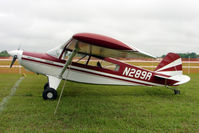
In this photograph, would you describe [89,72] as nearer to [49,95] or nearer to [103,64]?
[103,64]

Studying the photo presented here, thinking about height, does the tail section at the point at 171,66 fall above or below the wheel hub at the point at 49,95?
above

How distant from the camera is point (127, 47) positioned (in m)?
3.04

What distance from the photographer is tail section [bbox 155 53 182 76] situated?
242 inches

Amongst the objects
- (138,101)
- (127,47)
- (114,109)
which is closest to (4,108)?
(114,109)

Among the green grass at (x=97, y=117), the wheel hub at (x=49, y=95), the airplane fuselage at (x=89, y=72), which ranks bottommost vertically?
the green grass at (x=97, y=117)

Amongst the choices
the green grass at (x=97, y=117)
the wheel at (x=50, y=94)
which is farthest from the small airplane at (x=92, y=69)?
the green grass at (x=97, y=117)

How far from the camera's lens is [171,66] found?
622 cm

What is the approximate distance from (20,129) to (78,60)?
3.33m

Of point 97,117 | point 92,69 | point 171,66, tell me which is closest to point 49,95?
point 92,69

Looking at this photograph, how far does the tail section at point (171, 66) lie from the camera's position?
616 centimetres

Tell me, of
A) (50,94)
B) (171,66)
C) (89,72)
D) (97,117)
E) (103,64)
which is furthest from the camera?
(171,66)

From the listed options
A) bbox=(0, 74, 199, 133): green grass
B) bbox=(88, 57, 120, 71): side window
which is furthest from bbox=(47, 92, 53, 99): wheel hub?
bbox=(88, 57, 120, 71): side window

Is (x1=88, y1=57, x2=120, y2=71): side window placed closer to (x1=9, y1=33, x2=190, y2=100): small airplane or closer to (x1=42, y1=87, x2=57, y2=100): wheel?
(x1=9, y1=33, x2=190, y2=100): small airplane

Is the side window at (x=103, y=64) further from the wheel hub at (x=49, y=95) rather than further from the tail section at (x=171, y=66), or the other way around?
the tail section at (x=171, y=66)
